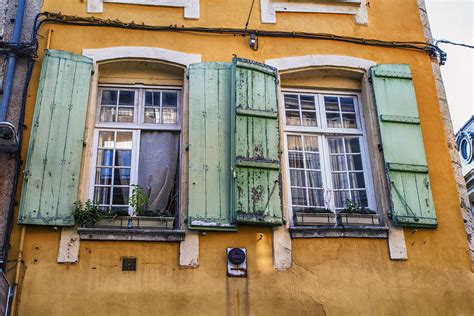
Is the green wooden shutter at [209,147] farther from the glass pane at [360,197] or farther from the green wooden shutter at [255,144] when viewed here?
the glass pane at [360,197]

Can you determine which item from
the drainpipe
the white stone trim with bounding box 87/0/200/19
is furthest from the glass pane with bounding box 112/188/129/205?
the white stone trim with bounding box 87/0/200/19

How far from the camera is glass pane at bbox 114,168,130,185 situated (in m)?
6.52

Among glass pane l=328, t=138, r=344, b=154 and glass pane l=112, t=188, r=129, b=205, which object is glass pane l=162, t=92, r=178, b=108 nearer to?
glass pane l=112, t=188, r=129, b=205

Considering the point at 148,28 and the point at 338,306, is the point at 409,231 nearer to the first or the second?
the point at 338,306

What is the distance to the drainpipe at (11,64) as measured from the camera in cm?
636

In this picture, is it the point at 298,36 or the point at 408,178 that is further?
the point at 298,36

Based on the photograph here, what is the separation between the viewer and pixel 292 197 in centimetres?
666

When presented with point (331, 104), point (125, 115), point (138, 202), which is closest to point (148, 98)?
point (125, 115)

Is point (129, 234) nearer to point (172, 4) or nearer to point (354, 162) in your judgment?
point (354, 162)

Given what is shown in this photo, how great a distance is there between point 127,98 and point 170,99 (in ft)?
1.61

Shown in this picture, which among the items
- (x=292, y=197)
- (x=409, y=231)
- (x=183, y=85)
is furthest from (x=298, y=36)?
(x=409, y=231)

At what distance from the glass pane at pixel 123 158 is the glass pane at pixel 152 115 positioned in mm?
464

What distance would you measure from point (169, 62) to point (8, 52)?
1748mm

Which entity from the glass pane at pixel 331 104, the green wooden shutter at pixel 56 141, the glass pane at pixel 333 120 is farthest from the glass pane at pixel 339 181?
the green wooden shutter at pixel 56 141
